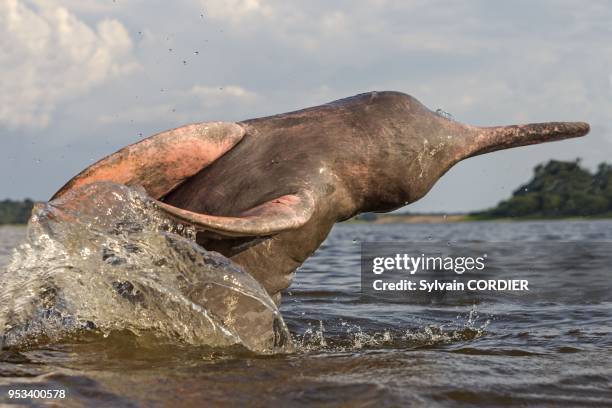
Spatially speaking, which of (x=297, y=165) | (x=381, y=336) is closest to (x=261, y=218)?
(x=297, y=165)

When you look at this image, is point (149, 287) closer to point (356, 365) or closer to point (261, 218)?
point (261, 218)

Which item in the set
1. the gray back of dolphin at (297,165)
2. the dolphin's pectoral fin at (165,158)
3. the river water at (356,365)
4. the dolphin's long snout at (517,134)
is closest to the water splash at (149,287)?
the river water at (356,365)

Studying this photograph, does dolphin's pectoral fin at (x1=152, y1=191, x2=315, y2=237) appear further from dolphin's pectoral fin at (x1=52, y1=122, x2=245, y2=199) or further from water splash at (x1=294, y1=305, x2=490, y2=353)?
water splash at (x1=294, y1=305, x2=490, y2=353)

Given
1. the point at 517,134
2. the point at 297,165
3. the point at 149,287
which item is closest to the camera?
the point at 149,287

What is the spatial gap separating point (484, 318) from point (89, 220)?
14.5 ft

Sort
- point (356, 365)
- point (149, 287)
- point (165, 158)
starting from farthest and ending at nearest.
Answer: point (165, 158) < point (149, 287) < point (356, 365)

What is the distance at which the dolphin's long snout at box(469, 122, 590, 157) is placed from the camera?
714 cm

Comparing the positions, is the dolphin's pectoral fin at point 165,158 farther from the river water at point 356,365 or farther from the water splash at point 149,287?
the river water at point 356,365

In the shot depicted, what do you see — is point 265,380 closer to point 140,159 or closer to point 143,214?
point 143,214

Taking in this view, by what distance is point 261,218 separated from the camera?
216 inches

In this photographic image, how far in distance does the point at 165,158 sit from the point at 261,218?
1115 mm

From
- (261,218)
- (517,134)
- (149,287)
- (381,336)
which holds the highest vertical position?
(517,134)

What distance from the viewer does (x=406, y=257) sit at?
A: 62.7 ft

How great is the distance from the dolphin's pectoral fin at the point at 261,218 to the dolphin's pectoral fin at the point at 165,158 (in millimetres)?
782
